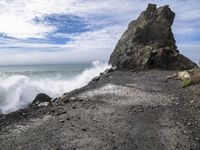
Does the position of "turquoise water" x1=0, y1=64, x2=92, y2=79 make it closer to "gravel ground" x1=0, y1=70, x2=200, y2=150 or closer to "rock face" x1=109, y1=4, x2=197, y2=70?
"rock face" x1=109, y1=4, x2=197, y2=70

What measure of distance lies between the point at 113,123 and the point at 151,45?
18162 mm

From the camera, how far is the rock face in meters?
24.4

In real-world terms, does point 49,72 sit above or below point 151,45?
below

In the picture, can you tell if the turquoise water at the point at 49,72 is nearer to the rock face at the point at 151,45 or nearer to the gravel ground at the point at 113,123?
the rock face at the point at 151,45

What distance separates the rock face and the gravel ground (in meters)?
10.0

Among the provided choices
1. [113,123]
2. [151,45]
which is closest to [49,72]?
[151,45]

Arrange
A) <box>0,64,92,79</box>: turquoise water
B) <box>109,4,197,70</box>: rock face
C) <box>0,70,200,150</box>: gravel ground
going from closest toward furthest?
<box>0,70,200,150</box>: gravel ground, <box>109,4,197,70</box>: rock face, <box>0,64,92,79</box>: turquoise water

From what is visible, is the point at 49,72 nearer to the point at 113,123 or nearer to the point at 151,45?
the point at 151,45

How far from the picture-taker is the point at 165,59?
80.3 feet

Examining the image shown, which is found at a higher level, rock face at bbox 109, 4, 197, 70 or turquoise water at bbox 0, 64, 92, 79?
rock face at bbox 109, 4, 197, 70

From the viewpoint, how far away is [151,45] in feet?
90.2

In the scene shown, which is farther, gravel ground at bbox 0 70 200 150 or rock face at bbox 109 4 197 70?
rock face at bbox 109 4 197 70

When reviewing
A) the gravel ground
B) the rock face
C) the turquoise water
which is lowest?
the turquoise water

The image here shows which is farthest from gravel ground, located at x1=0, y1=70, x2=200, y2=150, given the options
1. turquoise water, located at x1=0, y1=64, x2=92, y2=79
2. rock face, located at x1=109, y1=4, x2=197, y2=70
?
turquoise water, located at x1=0, y1=64, x2=92, y2=79
